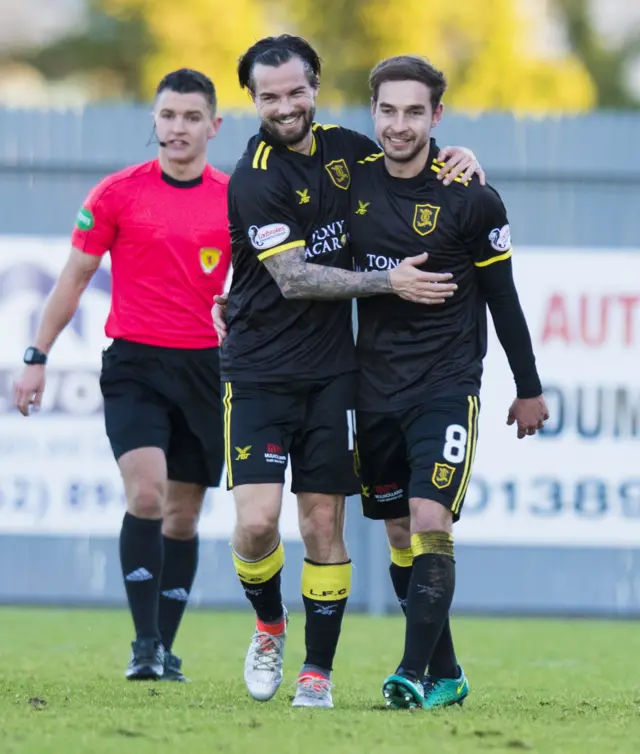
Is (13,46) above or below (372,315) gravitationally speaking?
above

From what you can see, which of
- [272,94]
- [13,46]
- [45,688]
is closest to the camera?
[272,94]

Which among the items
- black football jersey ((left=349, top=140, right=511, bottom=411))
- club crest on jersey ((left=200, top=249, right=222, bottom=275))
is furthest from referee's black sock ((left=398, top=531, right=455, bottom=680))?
club crest on jersey ((left=200, top=249, right=222, bottom=275))

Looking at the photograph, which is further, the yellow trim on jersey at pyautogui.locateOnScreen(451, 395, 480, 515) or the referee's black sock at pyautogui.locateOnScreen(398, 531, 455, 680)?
the yellow trim on jersey at pyautogui.locateOnScreen(451, 395, 480, 515)

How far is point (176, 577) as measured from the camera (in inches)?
291

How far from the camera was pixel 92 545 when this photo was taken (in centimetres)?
1101

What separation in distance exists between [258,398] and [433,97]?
121 cm

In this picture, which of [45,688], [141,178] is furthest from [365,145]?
[45,688]

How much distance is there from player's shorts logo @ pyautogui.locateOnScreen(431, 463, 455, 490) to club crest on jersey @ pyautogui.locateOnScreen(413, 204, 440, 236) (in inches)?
31.9

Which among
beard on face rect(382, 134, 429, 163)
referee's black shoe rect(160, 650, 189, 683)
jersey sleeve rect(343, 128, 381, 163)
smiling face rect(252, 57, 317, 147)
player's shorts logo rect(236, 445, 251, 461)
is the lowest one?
referee's black shoe rect(160, 650, 189, 683)

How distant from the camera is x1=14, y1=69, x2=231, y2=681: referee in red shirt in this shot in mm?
6941

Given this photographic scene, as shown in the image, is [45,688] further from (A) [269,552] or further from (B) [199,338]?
(B) [199,338]

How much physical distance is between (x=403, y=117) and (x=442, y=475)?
1.23 metres

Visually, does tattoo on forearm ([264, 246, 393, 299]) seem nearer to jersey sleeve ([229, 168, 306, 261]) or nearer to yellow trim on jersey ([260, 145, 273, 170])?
jersey sleeve ([229, 168, 306, 261])

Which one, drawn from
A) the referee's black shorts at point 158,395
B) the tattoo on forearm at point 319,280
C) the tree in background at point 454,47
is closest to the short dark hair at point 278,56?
the tattoo on forearm at point 319,280
